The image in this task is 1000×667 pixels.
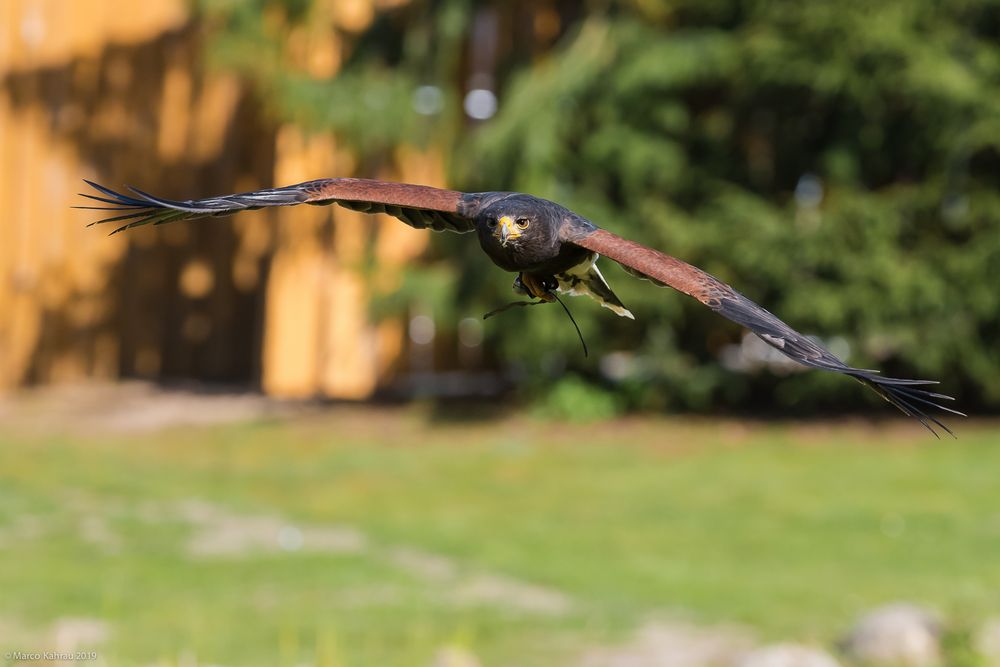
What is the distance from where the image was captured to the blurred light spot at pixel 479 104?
44.3 ft

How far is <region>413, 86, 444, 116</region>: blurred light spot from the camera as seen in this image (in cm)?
1253

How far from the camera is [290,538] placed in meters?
8.70

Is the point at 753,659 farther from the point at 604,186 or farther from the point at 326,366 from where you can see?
the point at 326,366

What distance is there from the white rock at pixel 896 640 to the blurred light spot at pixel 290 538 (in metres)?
3.54

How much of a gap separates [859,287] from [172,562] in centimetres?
596

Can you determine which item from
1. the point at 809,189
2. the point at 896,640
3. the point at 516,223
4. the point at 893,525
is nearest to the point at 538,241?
the point at 516,223

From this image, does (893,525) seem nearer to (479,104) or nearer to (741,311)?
(741,311)

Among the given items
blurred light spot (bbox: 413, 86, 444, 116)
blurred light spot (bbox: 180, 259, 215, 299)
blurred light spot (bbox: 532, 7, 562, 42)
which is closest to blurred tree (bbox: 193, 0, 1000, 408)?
blurred light spot (bbox: 413, 86, 444, 116)

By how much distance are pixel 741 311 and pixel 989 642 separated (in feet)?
9.96

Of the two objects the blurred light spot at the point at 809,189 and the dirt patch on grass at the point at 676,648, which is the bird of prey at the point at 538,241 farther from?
the blurred light spot at the point at 809,189

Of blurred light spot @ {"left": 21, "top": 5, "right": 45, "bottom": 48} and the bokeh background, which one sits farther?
blurred light spot @ {"left": 21, "top": 5, "right": 45, "bottom": 48}

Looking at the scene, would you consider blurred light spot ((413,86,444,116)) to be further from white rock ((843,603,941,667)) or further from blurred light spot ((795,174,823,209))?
white rock ((843,603,941,667))

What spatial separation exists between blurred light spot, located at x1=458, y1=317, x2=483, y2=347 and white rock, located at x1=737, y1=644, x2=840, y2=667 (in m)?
6.61

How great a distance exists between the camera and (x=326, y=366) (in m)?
13.8
